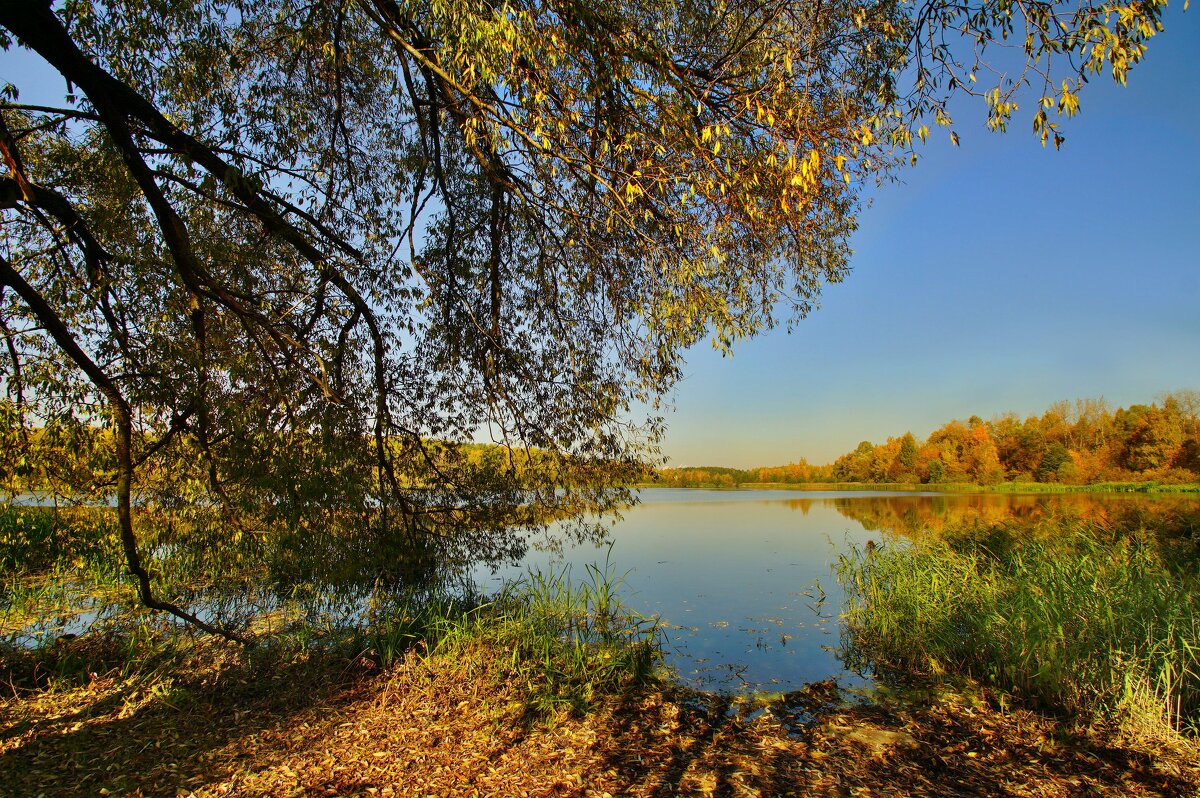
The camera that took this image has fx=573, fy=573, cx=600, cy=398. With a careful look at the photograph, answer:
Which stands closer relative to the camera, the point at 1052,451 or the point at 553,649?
the point at 553,649

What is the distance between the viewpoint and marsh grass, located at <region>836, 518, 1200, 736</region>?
3.60 m

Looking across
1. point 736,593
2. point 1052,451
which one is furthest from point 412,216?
point 1052,451

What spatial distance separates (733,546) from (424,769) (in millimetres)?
10792

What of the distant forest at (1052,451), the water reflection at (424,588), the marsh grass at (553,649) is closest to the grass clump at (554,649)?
the marsh grass at (553,649)

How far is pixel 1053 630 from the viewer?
4188 mm

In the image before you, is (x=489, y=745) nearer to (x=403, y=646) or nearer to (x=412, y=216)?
(x=403, y=646)

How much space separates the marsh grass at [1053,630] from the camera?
3.60 meters

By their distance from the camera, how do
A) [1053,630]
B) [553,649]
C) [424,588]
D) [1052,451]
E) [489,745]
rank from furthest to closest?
[1052,451] < [424,588] < [553,649] < [1053,630] < [489,745]

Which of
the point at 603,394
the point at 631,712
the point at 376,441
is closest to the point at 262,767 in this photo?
the point at 631,712

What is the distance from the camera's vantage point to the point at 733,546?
12898 mm

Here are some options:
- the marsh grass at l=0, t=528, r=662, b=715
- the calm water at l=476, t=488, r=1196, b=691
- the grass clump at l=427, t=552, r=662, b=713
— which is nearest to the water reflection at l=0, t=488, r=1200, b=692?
→ the calm water at l=476, t=488, r=1196, b=691

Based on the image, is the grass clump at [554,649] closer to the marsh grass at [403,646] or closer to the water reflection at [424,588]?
the marsh grass at [403,646]

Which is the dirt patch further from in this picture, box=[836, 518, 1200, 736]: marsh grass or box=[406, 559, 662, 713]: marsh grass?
box=[836, 518, 1200, 736]: marsh grass

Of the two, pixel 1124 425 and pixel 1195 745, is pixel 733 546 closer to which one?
pixel 1195 745
